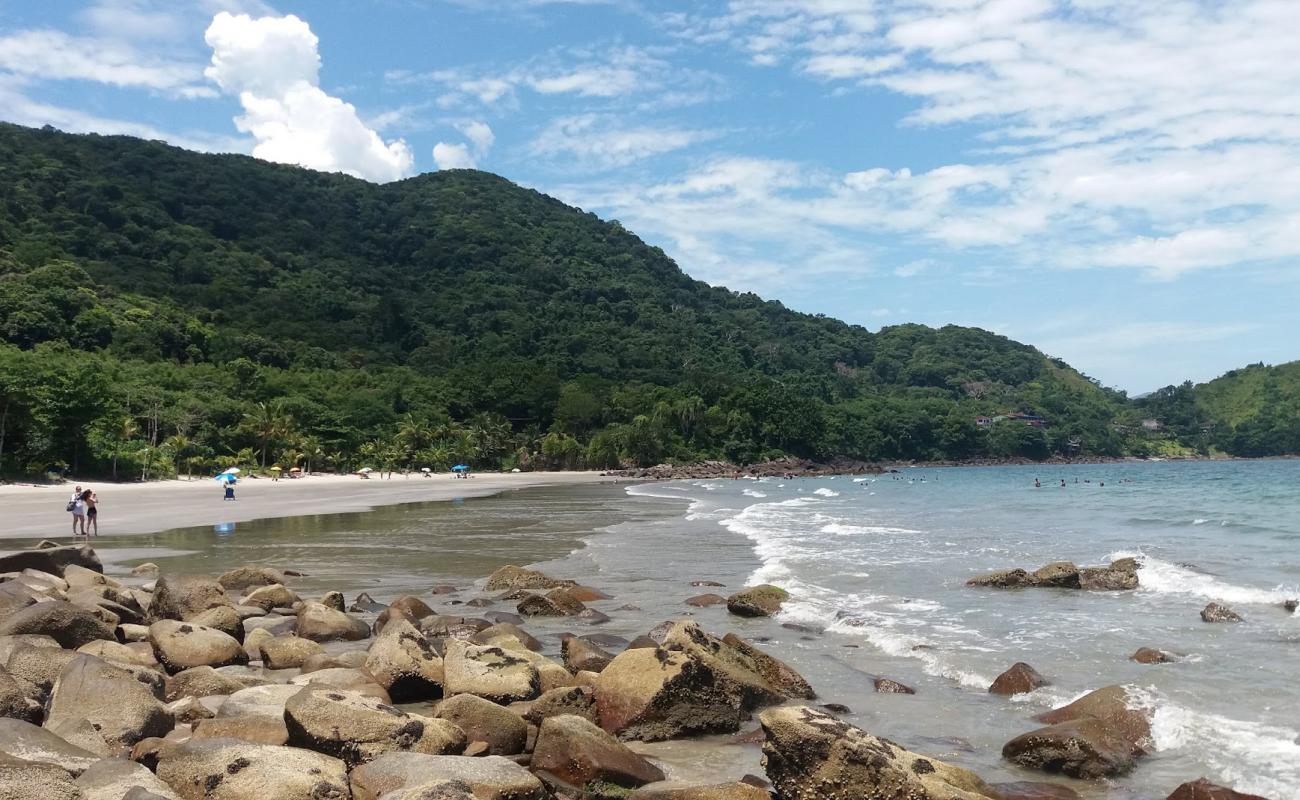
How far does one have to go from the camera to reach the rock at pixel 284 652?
32.8ft

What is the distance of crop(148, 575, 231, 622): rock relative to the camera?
12070mm

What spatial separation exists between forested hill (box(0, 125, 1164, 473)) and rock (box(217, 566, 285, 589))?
122ft

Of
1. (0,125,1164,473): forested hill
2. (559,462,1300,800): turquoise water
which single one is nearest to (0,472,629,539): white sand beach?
(0,125,1164,473): forested hill

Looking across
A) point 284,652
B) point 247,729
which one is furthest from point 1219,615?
point 247,729

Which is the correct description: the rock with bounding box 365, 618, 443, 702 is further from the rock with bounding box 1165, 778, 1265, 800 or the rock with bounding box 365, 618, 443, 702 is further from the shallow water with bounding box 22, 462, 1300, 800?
the rock with bounding box 1165, 778, 1265, 800

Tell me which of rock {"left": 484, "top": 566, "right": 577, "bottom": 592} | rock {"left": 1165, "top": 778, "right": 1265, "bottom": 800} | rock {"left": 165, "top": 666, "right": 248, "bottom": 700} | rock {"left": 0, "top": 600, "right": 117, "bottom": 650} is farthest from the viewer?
rock {"left": 484, "top": 566, "right": 577, "bottom": 592}

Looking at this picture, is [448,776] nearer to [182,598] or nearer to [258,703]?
[258,703]

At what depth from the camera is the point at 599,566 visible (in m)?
20.2

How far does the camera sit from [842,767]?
20.1 ft

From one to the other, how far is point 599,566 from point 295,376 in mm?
85953

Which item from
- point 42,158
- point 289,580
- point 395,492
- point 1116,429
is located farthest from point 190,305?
point 1116,429

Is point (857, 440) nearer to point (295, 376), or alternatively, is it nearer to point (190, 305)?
point (295, 376)

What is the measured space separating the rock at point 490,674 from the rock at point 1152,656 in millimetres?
7485

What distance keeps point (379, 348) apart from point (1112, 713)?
129 metres
